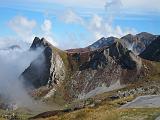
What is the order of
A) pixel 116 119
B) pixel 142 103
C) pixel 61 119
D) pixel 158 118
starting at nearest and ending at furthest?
pixel 158 118 < pixel 116 119 < pixel 61 119 < pixel 142 103

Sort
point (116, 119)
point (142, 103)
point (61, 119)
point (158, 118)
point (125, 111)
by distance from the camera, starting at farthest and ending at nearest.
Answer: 1. point (142, 103)
2. point (61, 119)
3. point (125, 111)
4. point (116, 119)
5. point (158, 118)

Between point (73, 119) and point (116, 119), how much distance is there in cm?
844

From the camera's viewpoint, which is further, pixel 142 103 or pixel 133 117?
pixel 142 103

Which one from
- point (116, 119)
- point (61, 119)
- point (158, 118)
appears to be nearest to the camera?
point (158, 118)

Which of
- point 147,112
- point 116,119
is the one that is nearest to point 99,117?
point 116,119

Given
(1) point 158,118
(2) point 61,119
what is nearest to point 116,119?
(1) point 158,118

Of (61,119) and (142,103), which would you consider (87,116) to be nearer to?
(61,119)

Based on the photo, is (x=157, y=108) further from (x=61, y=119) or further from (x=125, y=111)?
(x=61, y=119)

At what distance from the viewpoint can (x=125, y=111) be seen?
200ft

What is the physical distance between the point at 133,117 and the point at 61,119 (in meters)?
13.5

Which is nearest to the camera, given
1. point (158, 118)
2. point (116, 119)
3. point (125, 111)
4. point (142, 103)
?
point (158, 118)

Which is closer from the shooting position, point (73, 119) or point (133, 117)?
point (133, 117)

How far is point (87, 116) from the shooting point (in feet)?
201

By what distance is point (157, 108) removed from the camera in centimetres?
6141
